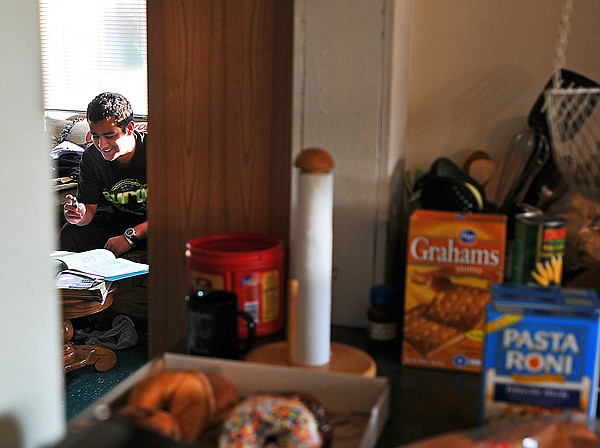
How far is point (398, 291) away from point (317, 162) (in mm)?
320

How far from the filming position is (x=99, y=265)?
3.73m

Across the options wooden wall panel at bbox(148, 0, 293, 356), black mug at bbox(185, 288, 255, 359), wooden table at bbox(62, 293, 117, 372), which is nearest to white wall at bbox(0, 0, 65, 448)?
black mug at bbox(185, 288, 255, 359)

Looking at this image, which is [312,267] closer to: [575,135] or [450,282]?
[450,282]

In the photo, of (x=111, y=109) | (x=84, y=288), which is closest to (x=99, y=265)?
(x=84, y=288)

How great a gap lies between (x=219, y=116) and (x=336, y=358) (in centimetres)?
58

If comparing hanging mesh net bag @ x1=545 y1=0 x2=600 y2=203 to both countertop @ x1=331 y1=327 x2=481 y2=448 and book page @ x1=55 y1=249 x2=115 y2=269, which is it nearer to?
countertop @ x1=331 y1=327 x2=481 y2=448

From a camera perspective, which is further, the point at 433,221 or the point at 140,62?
the point at 140,62

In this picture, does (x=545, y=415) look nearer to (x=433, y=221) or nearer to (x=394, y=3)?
(x=433, y=221)

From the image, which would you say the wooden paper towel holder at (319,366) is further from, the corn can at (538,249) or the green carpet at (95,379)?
the green carpet at (95,379)

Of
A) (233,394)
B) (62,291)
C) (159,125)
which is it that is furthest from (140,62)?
(233,394)

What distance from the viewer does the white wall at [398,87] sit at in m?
1.36

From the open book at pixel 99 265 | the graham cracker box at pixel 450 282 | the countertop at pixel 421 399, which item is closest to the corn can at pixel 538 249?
the graham cracker box at pixel 450 282

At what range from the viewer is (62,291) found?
3.40 metres

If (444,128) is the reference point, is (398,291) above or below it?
below
